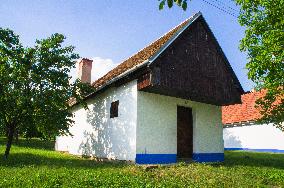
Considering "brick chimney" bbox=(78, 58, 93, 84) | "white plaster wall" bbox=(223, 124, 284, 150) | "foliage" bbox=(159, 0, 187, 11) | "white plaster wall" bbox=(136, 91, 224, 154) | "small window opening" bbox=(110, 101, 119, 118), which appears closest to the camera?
"foliage" bbox=(159, 0, 187, 11)

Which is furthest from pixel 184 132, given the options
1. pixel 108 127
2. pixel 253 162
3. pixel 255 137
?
pixel 255 137

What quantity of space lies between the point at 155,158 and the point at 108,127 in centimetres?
327

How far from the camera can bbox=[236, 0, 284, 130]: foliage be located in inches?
525

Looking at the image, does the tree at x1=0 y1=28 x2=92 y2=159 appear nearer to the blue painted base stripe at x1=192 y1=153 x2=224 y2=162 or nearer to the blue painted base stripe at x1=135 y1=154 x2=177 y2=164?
the blue painted base stripe at x1=135 y1=154 x2=177 y2=164

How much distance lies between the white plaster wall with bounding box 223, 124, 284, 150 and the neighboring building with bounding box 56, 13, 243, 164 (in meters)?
13.0

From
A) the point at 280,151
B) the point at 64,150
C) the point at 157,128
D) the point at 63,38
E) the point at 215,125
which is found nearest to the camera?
the point at 157,128

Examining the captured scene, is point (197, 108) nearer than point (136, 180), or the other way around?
point (136, 180)

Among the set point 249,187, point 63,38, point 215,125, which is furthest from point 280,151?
point 63,38

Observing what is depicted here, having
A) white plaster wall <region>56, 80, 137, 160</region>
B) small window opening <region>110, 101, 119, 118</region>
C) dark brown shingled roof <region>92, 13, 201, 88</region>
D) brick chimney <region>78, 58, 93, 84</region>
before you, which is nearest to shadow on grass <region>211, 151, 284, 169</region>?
white plaster wall <region>56, 80, 137, 160</region>

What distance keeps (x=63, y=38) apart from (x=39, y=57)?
1596mm

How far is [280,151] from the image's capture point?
2531 cm

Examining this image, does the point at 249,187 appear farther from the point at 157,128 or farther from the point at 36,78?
the point at 36,78

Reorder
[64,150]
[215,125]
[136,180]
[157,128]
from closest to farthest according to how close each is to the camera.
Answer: [136,180]
[157,128]
[215,125]
[64,150]

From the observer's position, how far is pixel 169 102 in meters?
13.4
